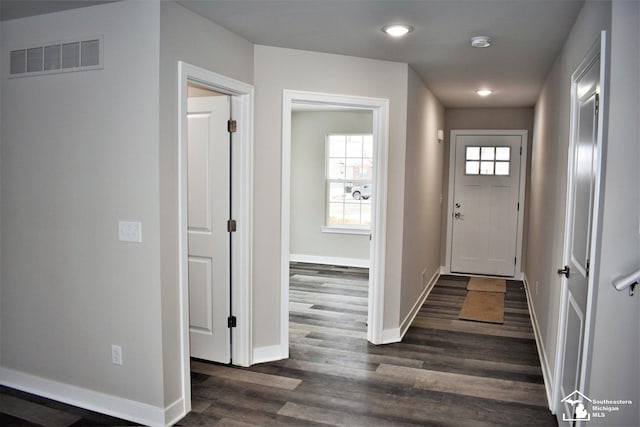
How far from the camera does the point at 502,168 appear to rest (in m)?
7.11

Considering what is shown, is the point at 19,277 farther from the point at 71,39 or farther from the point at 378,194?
the point at 378,194

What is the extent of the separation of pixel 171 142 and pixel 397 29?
1.56 m

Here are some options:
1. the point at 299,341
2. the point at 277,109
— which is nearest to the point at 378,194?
the point at 277,109

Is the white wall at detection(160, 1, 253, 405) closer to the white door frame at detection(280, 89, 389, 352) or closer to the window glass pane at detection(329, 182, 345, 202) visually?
the white door frame at detection(280, 89, 389, 352)

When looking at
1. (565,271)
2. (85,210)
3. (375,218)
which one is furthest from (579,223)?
(85,210)

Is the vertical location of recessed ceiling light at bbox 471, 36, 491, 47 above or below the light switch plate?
above

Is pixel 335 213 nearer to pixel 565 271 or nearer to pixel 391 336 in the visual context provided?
pixel 391 336

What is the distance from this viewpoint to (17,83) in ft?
10.3

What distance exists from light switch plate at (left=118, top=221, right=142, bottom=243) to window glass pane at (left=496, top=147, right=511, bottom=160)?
560 cm

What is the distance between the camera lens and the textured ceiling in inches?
109

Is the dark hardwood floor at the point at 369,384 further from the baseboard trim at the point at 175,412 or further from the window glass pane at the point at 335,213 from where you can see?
the window glass pane at the point at 335,213

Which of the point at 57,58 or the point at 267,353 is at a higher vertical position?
the point at 57,58

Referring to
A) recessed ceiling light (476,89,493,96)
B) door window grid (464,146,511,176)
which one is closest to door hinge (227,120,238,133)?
recessed ceiling light (476,89,493,96)

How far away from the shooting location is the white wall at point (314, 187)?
7.83 m
